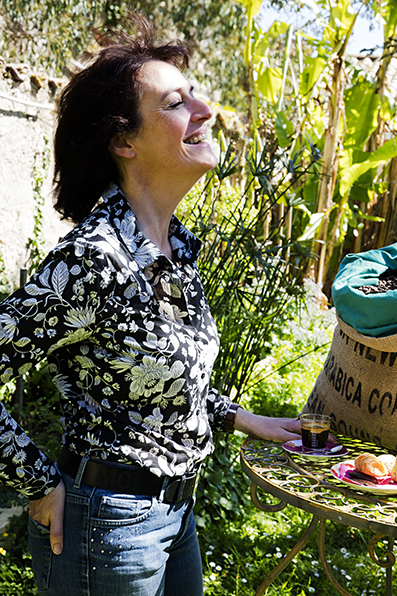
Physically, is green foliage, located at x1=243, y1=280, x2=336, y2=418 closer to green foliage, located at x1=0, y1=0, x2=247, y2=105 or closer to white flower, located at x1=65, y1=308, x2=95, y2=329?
white flower, located at x1=65, y1=308, x2=95, y2=329

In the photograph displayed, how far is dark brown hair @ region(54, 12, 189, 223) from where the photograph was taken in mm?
1304

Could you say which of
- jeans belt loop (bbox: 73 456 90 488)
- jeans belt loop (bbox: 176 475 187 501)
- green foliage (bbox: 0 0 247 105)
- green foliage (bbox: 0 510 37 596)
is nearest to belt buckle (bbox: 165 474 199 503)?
jeans belt loop (bbox: 176 475 187 501)

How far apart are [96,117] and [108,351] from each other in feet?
1.86

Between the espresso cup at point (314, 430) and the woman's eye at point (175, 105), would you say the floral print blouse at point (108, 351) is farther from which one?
the espresso cup at point (314, 430)

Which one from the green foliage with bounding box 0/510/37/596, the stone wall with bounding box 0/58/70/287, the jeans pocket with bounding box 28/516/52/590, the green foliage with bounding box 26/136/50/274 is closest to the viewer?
the jeans pocket with bounding box 28/516/52/590

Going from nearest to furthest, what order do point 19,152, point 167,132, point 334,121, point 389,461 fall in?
1. point 167,132
2. point 389,461
3. point 19,152
4. point 334,121

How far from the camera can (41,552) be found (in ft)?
3.87

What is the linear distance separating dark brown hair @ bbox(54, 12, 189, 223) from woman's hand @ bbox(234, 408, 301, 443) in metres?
0.73

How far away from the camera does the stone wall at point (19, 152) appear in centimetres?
362

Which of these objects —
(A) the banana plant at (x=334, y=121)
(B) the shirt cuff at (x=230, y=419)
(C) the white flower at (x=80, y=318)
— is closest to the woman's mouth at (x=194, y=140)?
(C) the white flower at (x=80, y=318)

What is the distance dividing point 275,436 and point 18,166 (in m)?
2.80

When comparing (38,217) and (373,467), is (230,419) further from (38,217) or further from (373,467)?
(38,217)

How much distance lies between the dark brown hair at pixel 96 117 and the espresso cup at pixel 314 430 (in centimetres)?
83

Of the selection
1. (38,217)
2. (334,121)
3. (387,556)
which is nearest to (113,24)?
(334,121)
